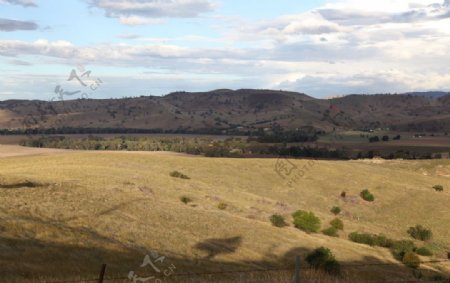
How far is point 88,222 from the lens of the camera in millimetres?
36875

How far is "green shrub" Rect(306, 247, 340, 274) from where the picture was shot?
35594 millimetres

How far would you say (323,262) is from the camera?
3662 centimetres

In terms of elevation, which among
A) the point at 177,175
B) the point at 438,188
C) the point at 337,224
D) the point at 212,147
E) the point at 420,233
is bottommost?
A: the point at 420,233

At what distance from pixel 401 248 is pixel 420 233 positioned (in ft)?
38.5

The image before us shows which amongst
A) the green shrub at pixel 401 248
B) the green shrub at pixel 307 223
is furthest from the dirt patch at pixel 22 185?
the green shrub at pixel 401 248

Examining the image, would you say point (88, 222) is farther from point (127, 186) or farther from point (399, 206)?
point (399, 206)

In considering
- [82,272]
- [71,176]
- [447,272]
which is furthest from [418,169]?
[82,272]

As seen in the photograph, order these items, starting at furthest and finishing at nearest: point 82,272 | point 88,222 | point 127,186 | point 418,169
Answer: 1. point 418,169
2. point 127,186
3. point 88,222
4. point 82,272

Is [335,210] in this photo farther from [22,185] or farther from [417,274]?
[22,185]

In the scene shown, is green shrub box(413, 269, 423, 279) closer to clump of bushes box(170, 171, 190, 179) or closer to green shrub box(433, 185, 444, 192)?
clump of bushes box(170, 171, 190, 179)

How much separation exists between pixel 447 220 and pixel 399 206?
8.28 m


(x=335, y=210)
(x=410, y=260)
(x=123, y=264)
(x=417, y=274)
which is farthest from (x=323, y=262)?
(x=335, y=210)

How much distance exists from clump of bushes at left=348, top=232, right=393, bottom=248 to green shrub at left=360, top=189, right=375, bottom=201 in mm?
25285

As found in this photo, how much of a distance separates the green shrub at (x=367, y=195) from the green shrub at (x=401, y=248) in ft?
83.1
